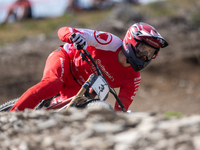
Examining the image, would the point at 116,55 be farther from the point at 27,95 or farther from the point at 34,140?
the point at 34,140

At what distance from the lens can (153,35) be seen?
3.89 meters

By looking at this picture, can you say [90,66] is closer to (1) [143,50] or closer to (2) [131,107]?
(1) [143,50]

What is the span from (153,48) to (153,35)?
188mm

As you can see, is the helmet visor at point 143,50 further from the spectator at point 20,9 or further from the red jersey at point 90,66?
the spectator at point 20,9

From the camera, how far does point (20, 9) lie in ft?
52.7

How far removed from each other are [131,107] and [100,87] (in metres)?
6.40

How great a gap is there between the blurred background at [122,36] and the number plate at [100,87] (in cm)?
599

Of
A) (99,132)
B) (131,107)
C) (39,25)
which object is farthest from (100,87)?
(39,25)

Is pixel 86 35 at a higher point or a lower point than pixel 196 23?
higher

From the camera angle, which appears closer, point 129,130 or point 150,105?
point 129,130

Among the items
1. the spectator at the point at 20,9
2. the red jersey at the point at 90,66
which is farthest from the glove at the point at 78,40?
the spectator at the point at 20,9

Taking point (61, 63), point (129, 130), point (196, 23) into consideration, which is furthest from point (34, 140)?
point (196, 23)

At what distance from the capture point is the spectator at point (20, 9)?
51.8ft

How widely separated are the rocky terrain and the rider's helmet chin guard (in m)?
1.35
